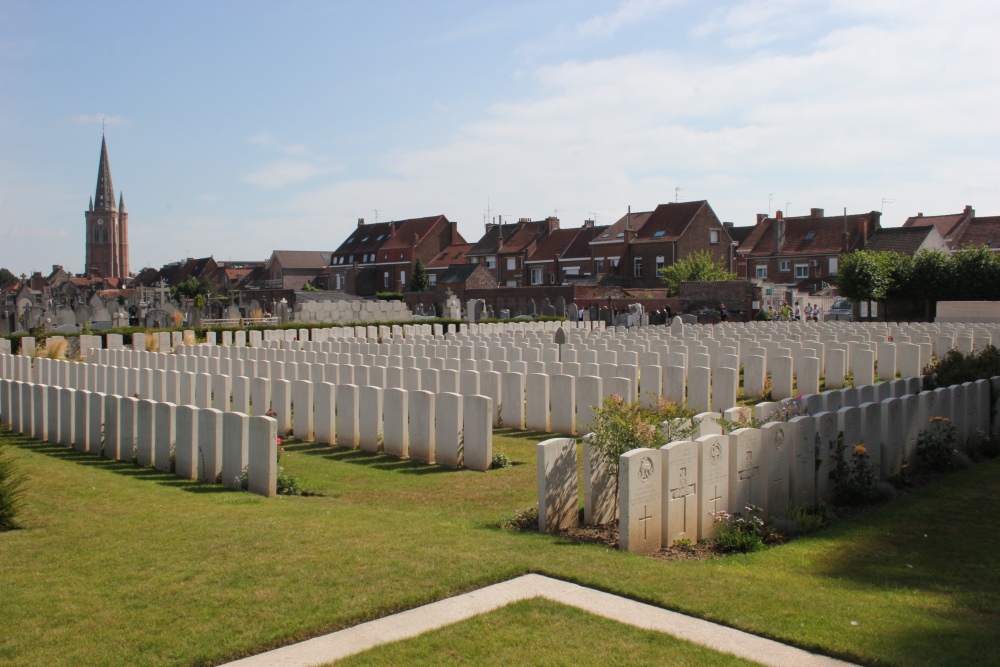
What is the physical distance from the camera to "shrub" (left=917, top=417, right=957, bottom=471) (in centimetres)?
890

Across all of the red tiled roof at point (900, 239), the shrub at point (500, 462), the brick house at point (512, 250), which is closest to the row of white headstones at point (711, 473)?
the shrub at point (500, 462)

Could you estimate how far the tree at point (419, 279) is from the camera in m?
70.8

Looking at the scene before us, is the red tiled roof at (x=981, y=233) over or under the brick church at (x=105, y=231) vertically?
under

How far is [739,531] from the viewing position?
6.23 m

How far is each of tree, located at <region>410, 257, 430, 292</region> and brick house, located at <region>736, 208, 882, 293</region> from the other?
26.0m

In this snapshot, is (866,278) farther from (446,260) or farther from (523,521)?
(446,260)

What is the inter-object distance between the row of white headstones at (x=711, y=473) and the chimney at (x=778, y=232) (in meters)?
57.0

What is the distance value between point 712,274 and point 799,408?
4844cm

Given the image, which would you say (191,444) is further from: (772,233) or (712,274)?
(772,233)

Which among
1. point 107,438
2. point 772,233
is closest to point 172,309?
point 107,438

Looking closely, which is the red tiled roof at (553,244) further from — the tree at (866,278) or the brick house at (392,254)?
the tree at (866,278)

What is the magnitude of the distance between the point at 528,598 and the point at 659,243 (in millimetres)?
57533

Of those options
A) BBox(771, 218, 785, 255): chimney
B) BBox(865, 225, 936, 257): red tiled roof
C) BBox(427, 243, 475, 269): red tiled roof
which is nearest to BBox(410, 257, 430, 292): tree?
BBox(427, 243, 475, 269): red tiled roof

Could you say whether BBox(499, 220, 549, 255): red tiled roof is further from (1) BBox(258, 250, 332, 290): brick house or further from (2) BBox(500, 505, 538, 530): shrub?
(2) BBox(500, 505, 538, 530): shrub
